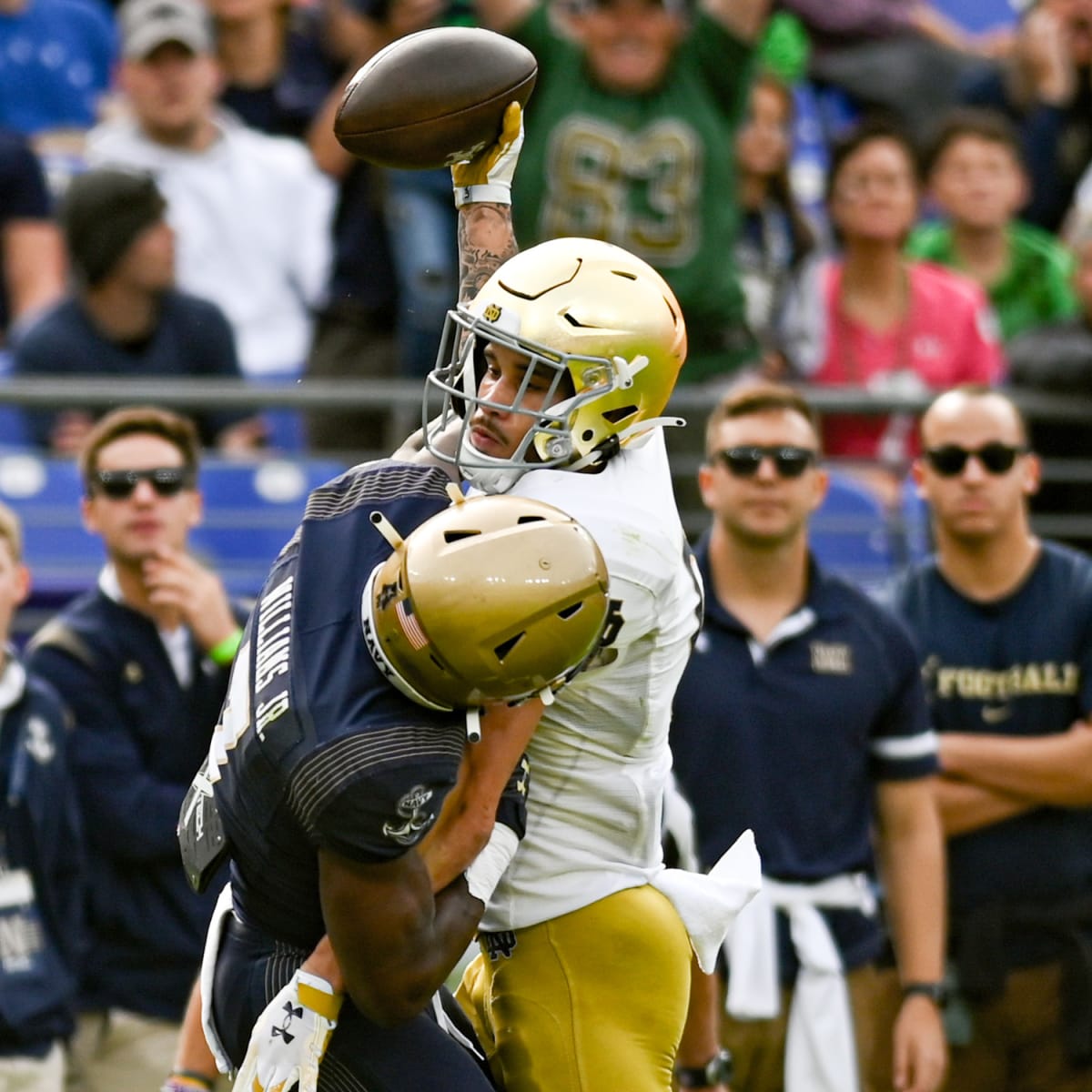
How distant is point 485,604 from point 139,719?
265cm

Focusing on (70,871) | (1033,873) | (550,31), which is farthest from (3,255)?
(1033,873)

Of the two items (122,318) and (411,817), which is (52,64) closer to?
(122,318)

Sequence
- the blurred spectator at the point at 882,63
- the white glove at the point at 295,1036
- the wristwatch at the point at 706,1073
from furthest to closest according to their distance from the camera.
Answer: the blurred spectator at the point at 882,63
the wristwatch at the point at 706,1073
the white glove at the point at 295,1036

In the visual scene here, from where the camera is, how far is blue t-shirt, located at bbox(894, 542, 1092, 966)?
5695mm

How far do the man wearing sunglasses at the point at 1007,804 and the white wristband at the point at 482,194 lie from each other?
2168 mm

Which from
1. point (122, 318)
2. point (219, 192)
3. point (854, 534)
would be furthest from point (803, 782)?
point (219, 192)

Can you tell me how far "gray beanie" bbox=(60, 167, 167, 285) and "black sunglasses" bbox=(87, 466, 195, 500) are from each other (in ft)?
A: 3.61

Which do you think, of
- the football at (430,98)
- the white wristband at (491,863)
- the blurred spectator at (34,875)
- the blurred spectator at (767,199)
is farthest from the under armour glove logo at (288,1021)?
the blurred spectator at (767,199)

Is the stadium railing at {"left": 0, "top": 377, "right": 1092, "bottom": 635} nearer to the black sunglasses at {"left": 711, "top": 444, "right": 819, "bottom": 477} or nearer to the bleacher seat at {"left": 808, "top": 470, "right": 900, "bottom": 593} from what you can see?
the bleacher seat at {"left": 808, "top": 470, "right": 900, "bottom": 593}

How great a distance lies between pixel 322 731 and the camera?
3.05 meters

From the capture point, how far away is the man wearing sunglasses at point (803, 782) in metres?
5.26

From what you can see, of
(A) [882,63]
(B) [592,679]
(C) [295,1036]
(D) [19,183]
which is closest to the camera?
(C) [295,1036]

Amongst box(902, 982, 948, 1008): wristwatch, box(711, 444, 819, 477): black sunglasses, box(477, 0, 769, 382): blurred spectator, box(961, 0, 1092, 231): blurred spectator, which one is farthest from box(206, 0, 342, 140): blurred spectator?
box(902, 982, 948, 1008): wristwatch

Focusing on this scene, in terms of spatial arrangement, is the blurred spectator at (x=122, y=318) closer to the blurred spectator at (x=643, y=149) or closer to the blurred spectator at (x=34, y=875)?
the blurred spectator at (x=643, y=149)
